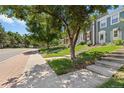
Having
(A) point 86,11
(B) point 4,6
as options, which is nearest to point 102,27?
(A) point 86,11

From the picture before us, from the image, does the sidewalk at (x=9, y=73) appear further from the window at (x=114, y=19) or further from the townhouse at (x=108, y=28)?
the window at (x=114, y=19)

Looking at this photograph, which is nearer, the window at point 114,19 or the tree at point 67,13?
the tree at point 67,13

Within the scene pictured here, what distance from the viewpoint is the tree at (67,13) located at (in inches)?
416

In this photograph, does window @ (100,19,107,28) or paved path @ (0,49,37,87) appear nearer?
paved path @ (0,49,37,87)

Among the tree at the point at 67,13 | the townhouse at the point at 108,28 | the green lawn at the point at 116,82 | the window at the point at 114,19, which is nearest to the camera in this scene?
the green lawn at the point at 116,82

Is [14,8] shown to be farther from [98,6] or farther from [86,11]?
[98,6]

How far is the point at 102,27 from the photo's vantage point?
27.0 m

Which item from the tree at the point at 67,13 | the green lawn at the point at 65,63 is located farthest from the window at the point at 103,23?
the tree at the point at 67,13

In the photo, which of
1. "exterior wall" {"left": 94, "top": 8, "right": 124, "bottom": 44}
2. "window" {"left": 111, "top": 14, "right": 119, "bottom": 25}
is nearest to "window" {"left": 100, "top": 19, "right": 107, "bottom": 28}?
"exterior wall" {"left": 94, "top": 8, "right": 124, "bottom": 44}

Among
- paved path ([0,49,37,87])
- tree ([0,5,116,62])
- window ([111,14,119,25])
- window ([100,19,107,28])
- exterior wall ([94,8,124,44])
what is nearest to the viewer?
paved path ([0,49,37,87])

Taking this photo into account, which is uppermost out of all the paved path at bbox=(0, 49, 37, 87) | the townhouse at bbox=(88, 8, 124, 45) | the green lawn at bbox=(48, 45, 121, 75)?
the townhouse at bbox=(88, 8, 124, 45)

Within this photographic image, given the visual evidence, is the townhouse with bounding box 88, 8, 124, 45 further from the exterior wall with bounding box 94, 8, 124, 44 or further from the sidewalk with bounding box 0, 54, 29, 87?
the sidewalk with bounding box 0, 54, 29, 87

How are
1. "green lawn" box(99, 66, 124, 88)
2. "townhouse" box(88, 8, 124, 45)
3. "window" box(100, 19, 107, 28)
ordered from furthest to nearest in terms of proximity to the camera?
"window" box(100, 19, 107, 28) < "townhouse" box(88, 8, 124, 45) < "green lawn" box(99, 66, 124, 88)

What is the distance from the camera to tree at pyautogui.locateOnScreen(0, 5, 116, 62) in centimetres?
1057
